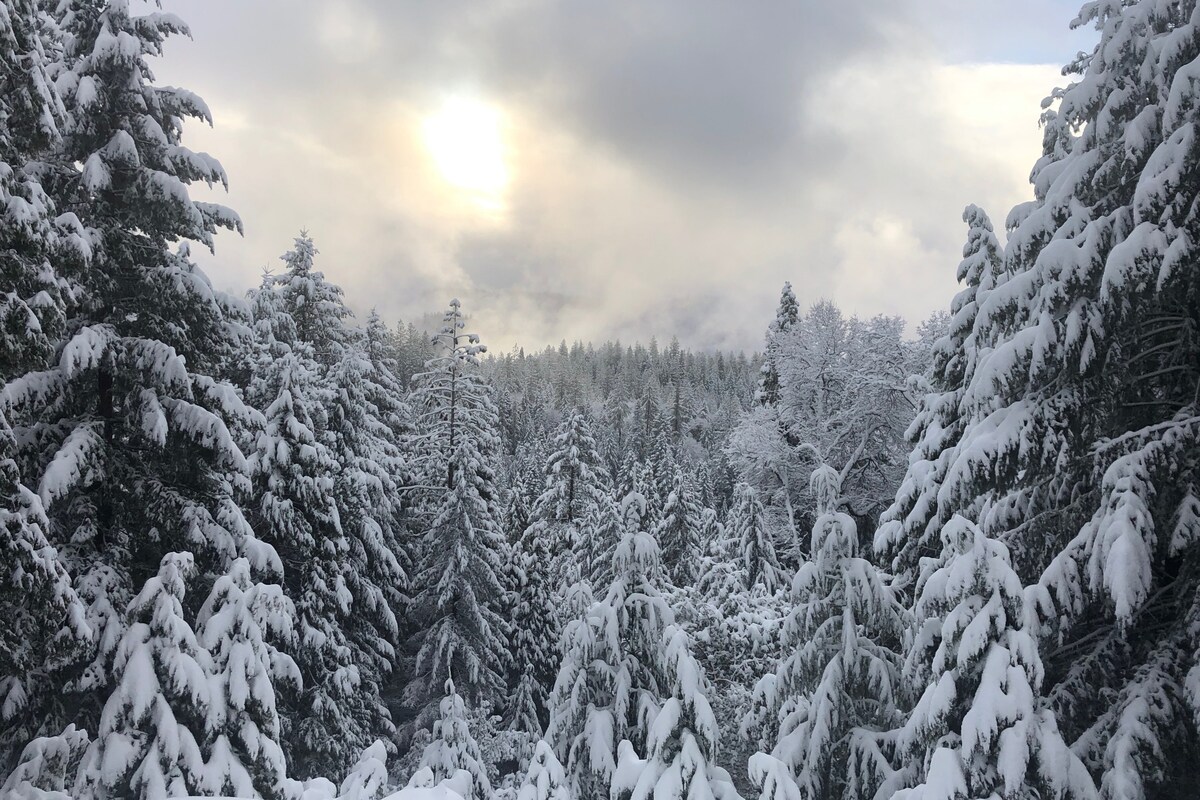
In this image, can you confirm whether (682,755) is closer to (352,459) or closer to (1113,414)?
(1113,414)

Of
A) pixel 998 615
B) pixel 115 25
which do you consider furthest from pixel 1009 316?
pixel 115 25

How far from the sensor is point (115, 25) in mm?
11336

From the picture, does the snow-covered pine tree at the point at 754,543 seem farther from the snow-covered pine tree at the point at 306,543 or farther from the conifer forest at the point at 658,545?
the snow-covered pine tree at the point at 306,543

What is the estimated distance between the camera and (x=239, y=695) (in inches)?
339

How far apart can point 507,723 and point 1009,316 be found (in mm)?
23052

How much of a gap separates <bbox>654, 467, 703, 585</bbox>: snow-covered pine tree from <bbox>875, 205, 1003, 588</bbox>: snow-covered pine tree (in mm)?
21455

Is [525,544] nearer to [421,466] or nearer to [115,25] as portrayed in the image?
[421,466]

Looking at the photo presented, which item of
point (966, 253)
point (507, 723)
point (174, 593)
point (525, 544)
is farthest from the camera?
point (525, 544)

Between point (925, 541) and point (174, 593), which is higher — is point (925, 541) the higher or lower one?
the higher one

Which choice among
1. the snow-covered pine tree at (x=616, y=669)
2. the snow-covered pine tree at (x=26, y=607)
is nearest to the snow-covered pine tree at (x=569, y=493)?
the snow-covered pine tree at (x=616, y=669)

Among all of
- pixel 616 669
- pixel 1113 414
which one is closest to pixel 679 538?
pixel 616 669

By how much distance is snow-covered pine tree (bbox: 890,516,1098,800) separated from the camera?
648cm

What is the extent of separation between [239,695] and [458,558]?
14845 millimetres

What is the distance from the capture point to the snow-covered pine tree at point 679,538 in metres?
38.1
